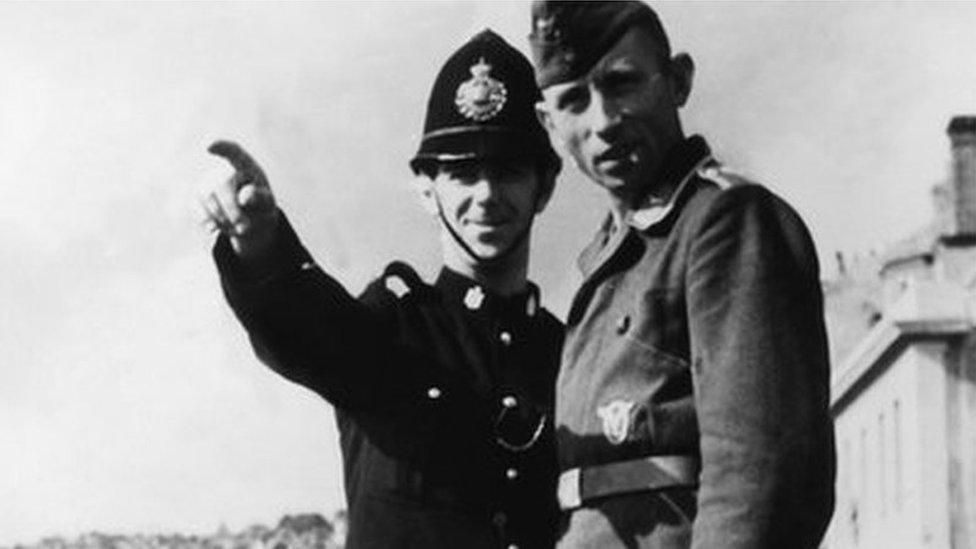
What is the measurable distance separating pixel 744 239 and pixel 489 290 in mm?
1104

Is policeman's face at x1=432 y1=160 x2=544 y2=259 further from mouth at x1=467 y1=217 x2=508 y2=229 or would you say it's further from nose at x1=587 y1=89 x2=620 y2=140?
nose at x1=587 y1=89 x2=620 y2=140

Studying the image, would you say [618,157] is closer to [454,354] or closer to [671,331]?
[671,331]

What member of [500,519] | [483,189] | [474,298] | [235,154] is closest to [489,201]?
[483,189]

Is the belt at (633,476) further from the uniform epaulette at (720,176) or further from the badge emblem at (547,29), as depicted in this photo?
the badge emblem at (547,29)

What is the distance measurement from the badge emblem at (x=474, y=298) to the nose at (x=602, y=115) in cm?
97

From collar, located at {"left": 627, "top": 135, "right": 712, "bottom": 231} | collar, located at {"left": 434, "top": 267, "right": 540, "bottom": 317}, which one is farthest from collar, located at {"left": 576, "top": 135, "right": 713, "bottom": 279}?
collar, located at {"left": 434, "top": 267, "right": 540, "bottom": 317}

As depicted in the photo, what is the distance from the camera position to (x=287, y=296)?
472 centimetres

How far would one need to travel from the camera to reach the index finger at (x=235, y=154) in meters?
4.41

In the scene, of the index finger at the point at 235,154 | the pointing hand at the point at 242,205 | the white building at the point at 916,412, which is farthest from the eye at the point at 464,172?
the white building at the point at 916,412

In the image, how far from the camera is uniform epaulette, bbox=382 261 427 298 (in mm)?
5078

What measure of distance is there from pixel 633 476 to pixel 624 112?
47 cm

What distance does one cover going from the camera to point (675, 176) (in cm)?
404

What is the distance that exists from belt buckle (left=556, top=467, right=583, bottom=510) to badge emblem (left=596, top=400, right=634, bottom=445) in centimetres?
8

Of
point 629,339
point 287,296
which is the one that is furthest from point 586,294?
→ point 287,296
